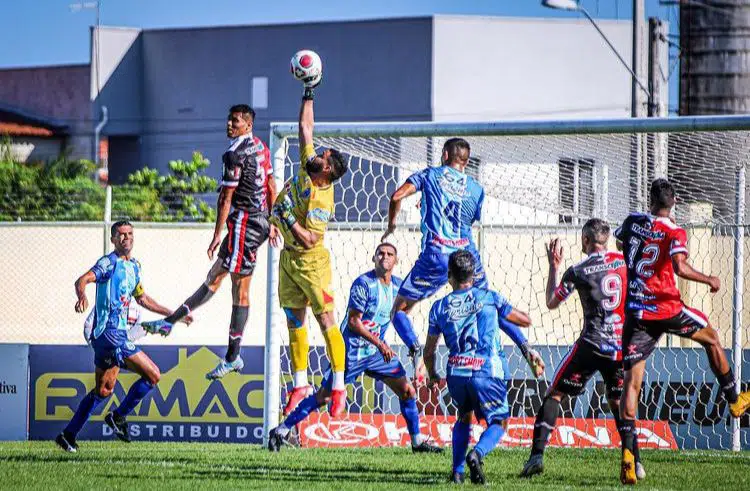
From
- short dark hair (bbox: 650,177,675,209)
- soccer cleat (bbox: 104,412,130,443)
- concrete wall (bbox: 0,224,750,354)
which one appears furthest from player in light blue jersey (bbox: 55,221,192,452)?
concrete wall (bbox: 0,224,750,354)

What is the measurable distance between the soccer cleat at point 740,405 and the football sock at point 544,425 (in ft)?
4.83

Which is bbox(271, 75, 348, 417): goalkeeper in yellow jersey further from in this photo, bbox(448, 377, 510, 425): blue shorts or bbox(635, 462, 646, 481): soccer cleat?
bbox(635, 462, 646, 481): soccer cleat

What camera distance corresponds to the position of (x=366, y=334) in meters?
12.8

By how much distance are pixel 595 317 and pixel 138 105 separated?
37933 millimetres

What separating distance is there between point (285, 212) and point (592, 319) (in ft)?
9.29

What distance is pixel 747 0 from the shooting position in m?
31.1

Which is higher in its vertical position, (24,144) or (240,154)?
(24,144)

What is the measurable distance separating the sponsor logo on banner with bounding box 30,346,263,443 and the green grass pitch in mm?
2297

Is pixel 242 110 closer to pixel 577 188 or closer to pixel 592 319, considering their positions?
pixel 592 319

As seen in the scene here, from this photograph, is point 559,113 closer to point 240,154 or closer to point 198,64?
point 198,64

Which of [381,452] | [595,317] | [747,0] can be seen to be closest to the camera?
[595,317]

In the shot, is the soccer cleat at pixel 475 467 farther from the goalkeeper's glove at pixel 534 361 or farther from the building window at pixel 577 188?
the building window at pixel 577 188

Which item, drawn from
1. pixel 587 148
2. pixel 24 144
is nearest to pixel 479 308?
pixel 587 148

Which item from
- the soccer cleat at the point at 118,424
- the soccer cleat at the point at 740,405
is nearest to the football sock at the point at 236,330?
the soccer cleat at the point at 118,424
